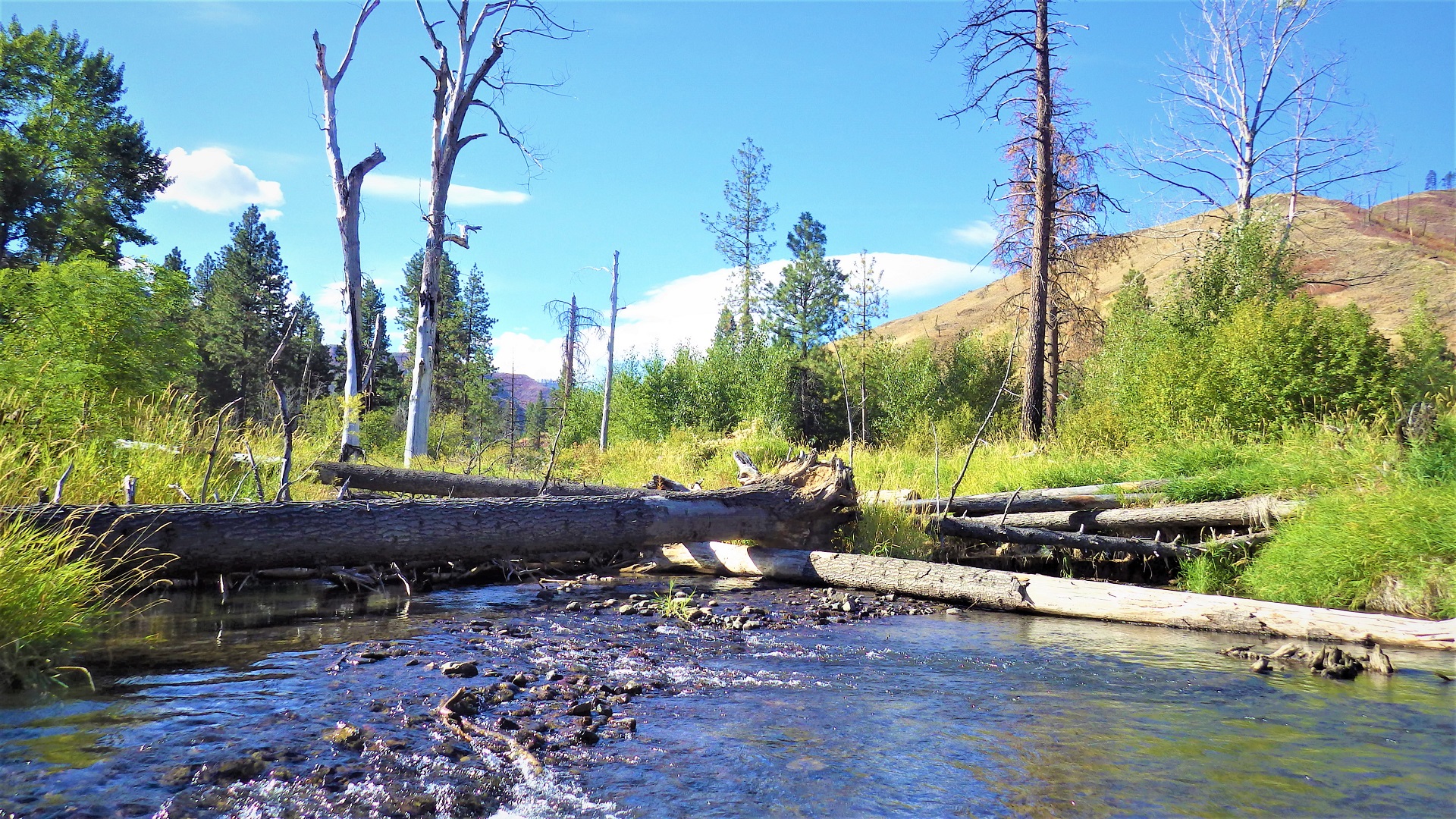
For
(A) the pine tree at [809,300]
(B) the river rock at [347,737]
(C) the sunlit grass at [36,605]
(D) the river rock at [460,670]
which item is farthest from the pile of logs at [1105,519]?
(A) the pine tree at [809,300]

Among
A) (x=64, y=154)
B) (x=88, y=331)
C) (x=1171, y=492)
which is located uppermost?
(x=64, y=154)

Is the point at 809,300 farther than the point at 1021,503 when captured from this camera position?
Yes

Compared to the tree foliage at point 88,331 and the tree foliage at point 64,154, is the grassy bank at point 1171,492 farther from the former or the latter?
the tree foliage at point 64,154

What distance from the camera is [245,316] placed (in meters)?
44.5

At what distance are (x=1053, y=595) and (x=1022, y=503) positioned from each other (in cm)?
360

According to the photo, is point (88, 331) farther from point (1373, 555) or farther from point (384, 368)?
point (384, 368)

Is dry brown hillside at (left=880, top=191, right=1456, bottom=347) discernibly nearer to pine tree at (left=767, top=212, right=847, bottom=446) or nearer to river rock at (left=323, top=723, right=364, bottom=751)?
pine tree at (left=767, top=212, right=847, bottom=446)

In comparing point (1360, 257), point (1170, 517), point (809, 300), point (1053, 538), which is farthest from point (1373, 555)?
point (1360, 257)

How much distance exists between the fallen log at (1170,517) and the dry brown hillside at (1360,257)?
39.1ft

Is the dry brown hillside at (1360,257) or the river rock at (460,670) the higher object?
the dry brown hillside at (1360,257)

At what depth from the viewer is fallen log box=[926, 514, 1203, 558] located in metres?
9.01

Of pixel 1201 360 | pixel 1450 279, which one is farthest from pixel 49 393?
pixel 1450 279

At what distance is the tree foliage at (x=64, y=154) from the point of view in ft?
86.3

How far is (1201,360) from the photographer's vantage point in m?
14.7
